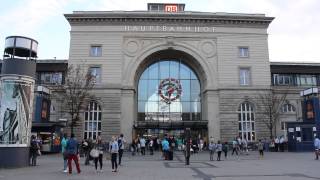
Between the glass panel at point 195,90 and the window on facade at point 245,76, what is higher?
the window on facade at point 245,76

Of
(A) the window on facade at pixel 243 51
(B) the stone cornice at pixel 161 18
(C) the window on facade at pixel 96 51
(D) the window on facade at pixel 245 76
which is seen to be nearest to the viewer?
(B) the stone cornice at pixel 161 18

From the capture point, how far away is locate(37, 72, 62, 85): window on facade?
5290 centimetres

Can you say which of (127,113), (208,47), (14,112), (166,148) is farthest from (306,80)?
(14,112)

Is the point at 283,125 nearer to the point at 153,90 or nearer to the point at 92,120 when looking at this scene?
the point at 153,90

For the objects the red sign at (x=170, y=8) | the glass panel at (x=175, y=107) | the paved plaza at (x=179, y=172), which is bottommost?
the paved plaza at (x=179, y=172)

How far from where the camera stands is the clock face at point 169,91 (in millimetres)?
A: 51372

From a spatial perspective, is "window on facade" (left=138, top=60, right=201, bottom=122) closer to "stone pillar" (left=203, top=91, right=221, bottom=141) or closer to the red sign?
"stone pillar" (left=203, top=91, right=221, bottom=141)

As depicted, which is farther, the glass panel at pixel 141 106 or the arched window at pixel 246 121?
the glass panel at pixel 141 106

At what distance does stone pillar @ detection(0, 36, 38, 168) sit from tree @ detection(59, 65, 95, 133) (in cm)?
1761

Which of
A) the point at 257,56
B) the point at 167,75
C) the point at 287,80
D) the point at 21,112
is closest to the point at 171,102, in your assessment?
the point at 167,75

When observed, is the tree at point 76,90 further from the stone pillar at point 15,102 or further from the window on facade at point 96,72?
the stone pillar at point 15,102

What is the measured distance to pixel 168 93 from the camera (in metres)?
51.4

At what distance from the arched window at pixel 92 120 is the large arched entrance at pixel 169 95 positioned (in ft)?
18.3

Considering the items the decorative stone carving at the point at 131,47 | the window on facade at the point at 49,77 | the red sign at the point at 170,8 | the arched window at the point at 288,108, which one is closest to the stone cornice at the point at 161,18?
the decorative stone carving at the point at 131,47
